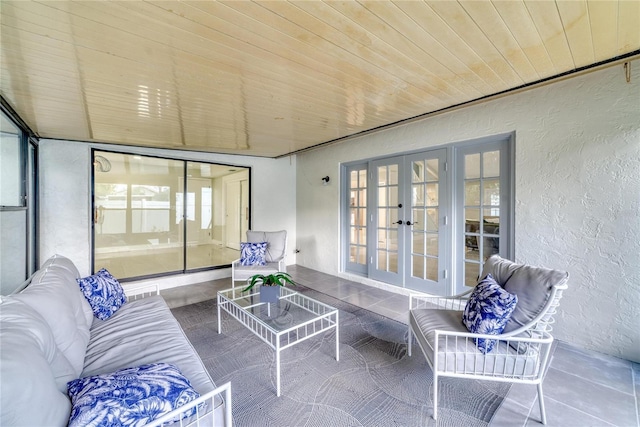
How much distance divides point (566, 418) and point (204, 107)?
364cm

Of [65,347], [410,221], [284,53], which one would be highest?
[284,53]

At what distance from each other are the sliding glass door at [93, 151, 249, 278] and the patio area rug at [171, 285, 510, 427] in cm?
237

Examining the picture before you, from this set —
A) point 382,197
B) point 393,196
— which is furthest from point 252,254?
point 393,196

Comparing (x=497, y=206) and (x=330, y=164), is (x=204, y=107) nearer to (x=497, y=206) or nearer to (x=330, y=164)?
(x=330, y=164)

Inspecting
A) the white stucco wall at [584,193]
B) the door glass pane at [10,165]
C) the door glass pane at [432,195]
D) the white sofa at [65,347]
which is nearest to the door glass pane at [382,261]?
the door glass pane at [432,195]

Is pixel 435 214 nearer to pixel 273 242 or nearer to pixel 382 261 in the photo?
pixel 382 261

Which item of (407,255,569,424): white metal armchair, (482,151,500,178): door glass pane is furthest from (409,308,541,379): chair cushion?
(482,151,500,178): door glass pane

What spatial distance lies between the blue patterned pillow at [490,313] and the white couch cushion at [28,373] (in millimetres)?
1999

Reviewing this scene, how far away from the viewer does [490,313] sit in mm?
1640

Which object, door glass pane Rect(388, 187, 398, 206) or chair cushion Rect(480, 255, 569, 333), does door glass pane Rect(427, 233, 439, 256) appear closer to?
door glass pane Rect(388, 187, 398, 206)

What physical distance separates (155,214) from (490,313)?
4.95m

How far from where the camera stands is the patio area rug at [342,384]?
5.24 ft

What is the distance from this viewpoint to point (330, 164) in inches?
190

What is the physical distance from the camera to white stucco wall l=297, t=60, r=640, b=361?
6.86 feet
